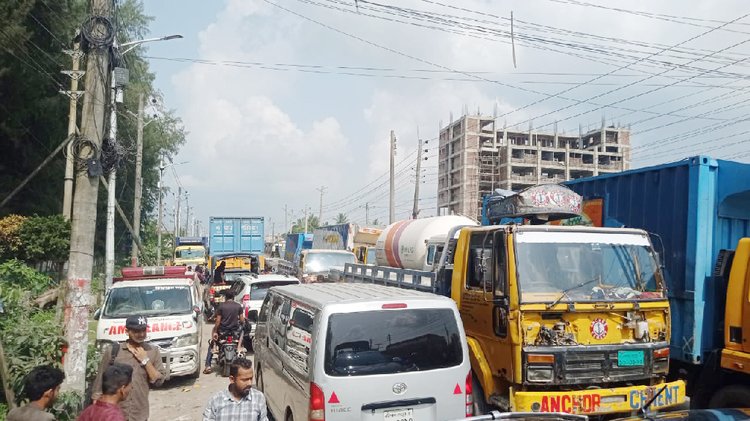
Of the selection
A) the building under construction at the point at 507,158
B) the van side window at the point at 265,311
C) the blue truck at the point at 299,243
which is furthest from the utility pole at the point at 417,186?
the building under construction at the point at 507,158

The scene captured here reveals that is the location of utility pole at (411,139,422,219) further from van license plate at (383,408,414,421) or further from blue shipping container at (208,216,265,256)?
van license plate at (383,408,414,421)

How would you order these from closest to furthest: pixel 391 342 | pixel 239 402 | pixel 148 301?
1. pixel 239 402
2. pixel 391 342
3. pixel 148 301

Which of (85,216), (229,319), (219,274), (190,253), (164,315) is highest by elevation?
(85,216)

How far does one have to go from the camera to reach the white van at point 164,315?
30.6 feet

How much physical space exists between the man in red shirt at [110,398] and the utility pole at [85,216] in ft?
12.6

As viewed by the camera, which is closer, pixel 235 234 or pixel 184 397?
pixel 184 397

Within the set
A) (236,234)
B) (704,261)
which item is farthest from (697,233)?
(236,234)

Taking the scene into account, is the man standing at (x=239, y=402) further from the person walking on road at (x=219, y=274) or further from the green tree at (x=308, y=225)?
the green tree at (x=308, y=225)

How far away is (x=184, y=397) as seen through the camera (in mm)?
8938

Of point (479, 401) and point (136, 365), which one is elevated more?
point (136, 365)

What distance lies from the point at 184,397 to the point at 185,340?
40.4 inches

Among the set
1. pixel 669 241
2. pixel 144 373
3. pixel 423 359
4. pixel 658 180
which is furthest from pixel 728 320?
pixel 144 373

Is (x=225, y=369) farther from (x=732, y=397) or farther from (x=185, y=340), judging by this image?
(x=732, y=397)

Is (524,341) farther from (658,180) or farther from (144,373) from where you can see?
(144,373)
